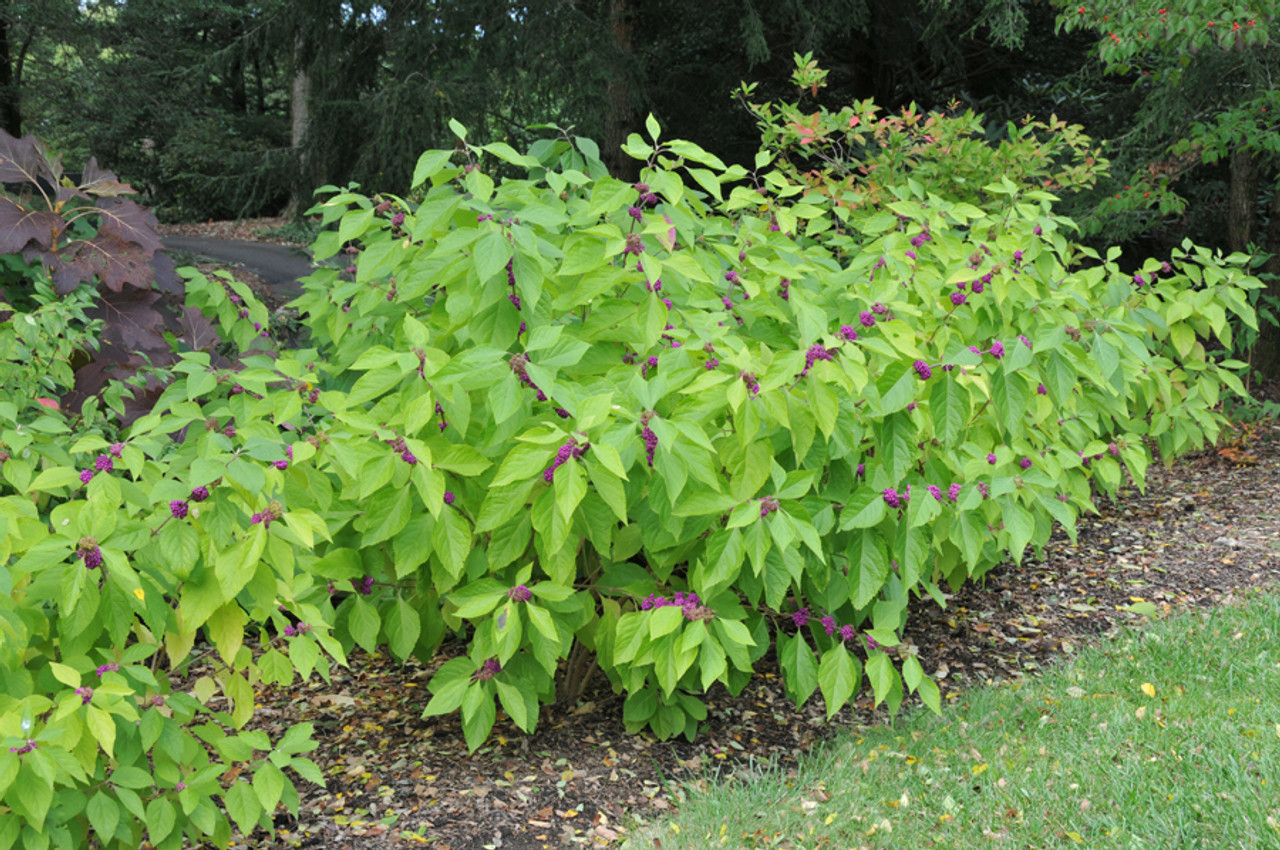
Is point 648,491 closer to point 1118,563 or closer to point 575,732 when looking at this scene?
point 575,732

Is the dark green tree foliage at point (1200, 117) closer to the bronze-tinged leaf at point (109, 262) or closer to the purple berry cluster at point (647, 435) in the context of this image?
the purple berry cluster at point (647, 435)

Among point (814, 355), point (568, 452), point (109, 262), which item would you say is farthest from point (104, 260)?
point (814, 355)

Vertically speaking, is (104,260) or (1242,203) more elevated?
(1242,203)

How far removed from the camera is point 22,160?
10.9ft

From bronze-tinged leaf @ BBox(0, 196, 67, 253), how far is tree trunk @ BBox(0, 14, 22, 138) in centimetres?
1092

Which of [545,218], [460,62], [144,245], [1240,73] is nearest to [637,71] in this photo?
[460,62]

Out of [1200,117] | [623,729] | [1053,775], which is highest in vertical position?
[1200,117]

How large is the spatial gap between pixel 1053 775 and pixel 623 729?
4.00 feet

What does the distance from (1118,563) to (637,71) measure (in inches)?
264

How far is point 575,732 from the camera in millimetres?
2928

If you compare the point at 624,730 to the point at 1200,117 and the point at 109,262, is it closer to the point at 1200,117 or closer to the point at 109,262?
the point at 109,262

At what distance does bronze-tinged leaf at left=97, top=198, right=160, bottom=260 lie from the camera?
→ 11.2 feet

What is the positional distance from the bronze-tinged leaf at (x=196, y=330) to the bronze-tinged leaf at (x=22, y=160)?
0.66 m

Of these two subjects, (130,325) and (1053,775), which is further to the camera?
(130,325)
